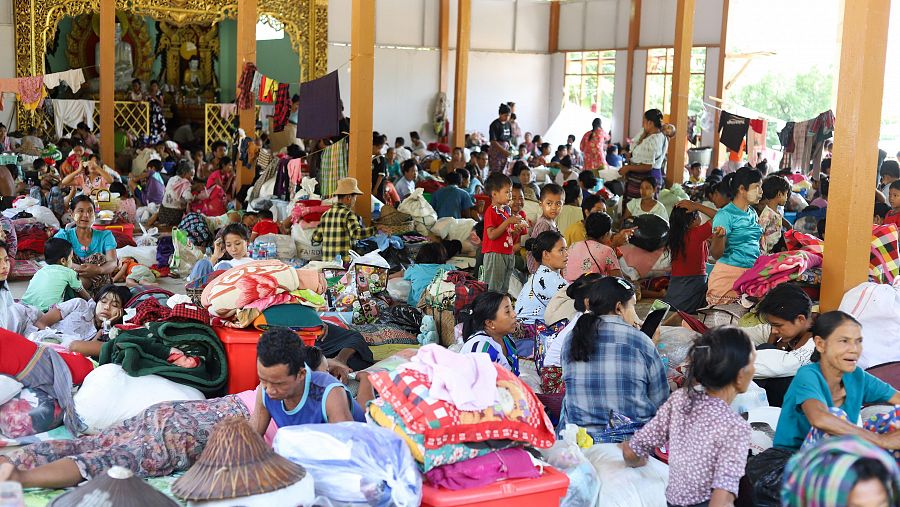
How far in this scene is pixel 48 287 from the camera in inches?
243

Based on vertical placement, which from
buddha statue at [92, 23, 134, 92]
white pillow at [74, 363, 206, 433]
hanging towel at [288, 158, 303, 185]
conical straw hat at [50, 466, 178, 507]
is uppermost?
buddha statue at [92, 23, 134, 92]

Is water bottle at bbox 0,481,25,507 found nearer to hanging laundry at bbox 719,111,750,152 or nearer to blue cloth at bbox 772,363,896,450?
blue cloth at bbox 772,363,896,450

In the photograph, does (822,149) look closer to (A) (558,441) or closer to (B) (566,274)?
(B) (566,274)

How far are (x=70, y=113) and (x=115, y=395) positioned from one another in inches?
486

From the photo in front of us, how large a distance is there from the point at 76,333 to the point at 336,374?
193 cm

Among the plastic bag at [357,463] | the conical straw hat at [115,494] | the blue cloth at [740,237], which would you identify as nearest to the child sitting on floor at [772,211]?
the blue cloth at [740,237]

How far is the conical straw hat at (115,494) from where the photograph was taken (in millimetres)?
2857

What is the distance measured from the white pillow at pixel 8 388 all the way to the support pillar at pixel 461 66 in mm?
11490

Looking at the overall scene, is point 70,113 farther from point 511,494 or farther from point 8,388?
point 511,494

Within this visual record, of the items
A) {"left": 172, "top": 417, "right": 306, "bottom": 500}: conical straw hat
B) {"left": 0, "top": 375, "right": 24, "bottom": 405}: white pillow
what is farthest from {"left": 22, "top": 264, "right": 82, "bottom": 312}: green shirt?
{"left": 172, "top": 417, "right": 306, "bottom": 500}: conical straw hat

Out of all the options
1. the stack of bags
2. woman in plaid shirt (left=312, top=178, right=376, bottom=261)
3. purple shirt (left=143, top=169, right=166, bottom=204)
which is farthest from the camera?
purple shirt (left=143, top=169, right=166, bottom=204)

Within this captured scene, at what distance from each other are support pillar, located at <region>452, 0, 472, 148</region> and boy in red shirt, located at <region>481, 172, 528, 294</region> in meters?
8.28

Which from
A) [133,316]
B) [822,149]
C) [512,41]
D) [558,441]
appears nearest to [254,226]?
[133,316]

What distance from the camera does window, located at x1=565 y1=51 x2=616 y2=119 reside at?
18.3 metres
